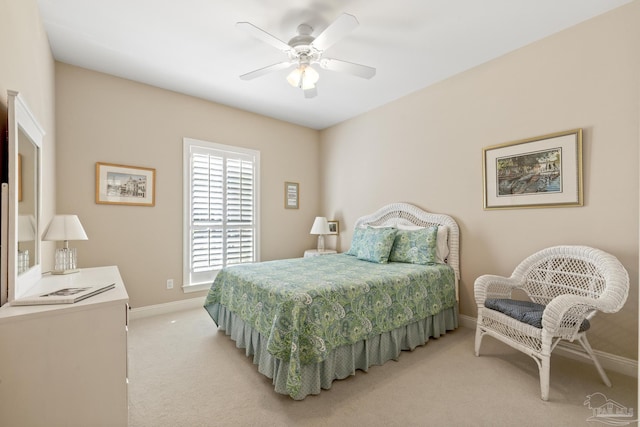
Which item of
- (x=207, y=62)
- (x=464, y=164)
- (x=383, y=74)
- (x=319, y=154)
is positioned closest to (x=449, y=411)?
(x=464, y=164)

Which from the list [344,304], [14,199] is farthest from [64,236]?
[344,304]

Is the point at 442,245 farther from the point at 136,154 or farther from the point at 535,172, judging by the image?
the point at 136,154

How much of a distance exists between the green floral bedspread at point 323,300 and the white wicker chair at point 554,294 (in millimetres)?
512

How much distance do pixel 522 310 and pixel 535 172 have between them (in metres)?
1.34

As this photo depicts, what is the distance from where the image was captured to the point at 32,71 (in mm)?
1996

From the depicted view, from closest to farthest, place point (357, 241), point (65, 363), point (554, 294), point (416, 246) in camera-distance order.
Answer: point (65, 363), point (554, 294), point (416, 246), point (357, 241)

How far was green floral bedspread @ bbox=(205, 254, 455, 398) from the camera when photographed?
190cm

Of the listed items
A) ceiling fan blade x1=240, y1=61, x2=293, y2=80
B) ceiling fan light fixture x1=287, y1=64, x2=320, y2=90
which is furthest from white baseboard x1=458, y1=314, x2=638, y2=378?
ceiling fan blade x1=240, y1=61, x2=293, y2=80

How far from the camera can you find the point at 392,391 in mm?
2002

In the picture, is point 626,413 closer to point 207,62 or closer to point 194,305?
point 194,305

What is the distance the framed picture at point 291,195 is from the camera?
4766 millimetres

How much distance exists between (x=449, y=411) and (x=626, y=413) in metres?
1.10

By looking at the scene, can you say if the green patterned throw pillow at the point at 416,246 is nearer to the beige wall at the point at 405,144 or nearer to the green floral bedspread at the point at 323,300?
the green floral bedspread at the point at 323,300

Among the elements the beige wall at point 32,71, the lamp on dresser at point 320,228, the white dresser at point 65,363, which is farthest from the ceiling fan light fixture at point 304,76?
the lamp on dresser at point 320,228
